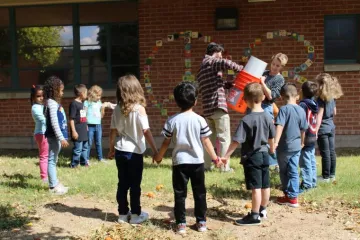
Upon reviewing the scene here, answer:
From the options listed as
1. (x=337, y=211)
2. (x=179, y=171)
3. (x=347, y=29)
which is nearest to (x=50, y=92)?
(x=179, y=171)

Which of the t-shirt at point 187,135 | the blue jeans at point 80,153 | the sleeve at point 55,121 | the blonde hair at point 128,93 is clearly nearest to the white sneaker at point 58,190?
the sleeve at point 55,121

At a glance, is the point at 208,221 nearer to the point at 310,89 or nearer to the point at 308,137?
the point at 308,137

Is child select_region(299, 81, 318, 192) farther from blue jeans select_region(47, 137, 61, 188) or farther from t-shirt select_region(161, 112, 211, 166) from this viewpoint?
blue jeans select_region(47, 137, 61, 188)

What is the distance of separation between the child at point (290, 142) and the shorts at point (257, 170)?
27.1 inches

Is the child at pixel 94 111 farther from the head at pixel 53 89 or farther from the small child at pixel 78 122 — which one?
the head at pixel 53 89

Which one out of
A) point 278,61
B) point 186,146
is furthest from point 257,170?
point 278,61

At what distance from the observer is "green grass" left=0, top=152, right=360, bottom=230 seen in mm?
5598

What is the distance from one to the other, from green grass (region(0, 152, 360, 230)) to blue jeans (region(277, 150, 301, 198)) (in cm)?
38

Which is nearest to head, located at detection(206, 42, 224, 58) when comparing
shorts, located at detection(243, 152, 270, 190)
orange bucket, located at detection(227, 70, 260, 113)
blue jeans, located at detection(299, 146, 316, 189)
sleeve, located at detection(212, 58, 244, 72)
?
sleeve, located at detection(212, 58, 244, 72)

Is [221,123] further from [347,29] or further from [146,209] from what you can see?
[347,29]

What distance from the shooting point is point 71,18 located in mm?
9891

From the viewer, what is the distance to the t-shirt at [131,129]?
15.6 ft

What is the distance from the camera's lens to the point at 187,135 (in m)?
4.52

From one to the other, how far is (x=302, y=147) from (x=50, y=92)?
3405 millimetres
